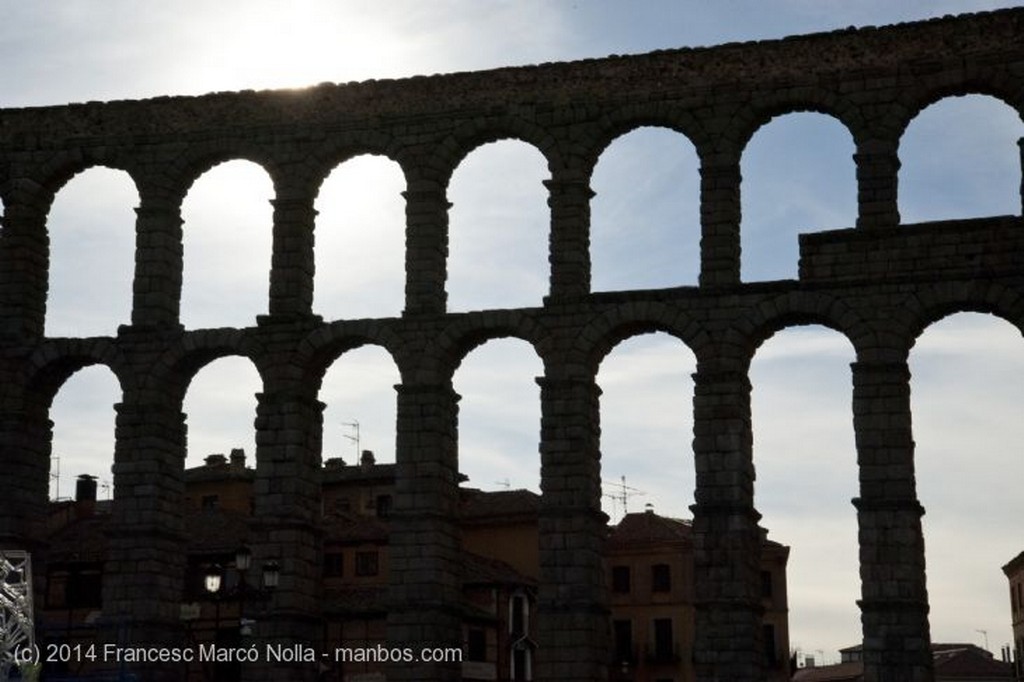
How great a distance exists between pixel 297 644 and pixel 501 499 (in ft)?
91.1

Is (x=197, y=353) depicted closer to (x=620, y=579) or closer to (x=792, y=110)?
(x=792, y=110)

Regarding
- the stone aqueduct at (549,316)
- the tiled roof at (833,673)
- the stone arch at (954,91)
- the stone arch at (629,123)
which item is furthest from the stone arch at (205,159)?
the tiled roof at (833,673)

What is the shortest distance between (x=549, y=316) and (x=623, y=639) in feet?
113

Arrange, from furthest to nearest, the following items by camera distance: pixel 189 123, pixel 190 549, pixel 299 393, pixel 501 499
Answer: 1. pixel 501 499
2. pixel 190 549
3. pixel 189 123
4. pixel 299 393

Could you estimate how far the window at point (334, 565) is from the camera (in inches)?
2245

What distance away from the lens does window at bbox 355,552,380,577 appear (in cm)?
5650

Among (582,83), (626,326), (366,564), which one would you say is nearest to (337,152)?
(582,83)

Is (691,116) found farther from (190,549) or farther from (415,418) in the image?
(190,549)

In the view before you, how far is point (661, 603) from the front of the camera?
69.4m

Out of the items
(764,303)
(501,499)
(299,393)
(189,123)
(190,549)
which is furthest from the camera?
(501,499)

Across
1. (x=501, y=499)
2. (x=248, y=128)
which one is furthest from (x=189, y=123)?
(x=501, y=499)

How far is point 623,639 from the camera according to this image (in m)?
69.6

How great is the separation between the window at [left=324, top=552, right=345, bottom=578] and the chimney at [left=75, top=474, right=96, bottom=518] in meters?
11.2

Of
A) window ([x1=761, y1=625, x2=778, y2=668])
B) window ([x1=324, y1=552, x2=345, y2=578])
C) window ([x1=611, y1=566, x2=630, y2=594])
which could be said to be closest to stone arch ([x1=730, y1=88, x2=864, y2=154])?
window ([x1=324, y1=552, x2=345, y2=578])
